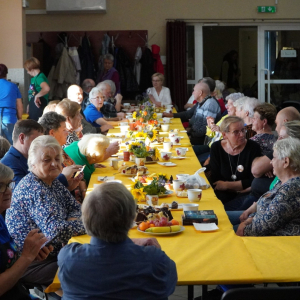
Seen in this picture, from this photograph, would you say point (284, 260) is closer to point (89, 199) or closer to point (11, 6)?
point (89, 199)

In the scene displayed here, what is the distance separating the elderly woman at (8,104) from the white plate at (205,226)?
5361 mm

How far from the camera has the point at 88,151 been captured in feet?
14.3

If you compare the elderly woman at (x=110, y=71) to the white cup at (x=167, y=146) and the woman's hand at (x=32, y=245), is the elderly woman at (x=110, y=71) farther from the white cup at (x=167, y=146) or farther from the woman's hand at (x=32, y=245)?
the woman's hand at (x=32, y=245)

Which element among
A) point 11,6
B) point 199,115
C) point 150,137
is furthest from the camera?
point 11,6

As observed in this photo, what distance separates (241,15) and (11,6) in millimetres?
4826

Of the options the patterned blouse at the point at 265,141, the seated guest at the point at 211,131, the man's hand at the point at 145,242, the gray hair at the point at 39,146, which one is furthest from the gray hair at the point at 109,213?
the seated guest at the point at 211,131

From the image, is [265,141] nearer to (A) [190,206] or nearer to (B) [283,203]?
(A) [190,206]

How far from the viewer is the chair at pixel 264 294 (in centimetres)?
187

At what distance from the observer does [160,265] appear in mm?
1914

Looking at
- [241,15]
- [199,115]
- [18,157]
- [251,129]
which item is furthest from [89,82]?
[18,157]

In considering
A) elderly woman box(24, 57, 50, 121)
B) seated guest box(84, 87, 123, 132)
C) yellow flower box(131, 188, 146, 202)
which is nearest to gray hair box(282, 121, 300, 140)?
yellow flower box(131, 188, 146, 202)

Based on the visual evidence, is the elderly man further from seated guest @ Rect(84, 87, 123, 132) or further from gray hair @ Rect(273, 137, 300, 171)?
gray hair @ Rect(273, 137, 300, 171)

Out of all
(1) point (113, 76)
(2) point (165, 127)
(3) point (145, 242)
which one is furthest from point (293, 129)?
(1) point (113, 76)

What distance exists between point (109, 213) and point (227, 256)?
0.78 meters
